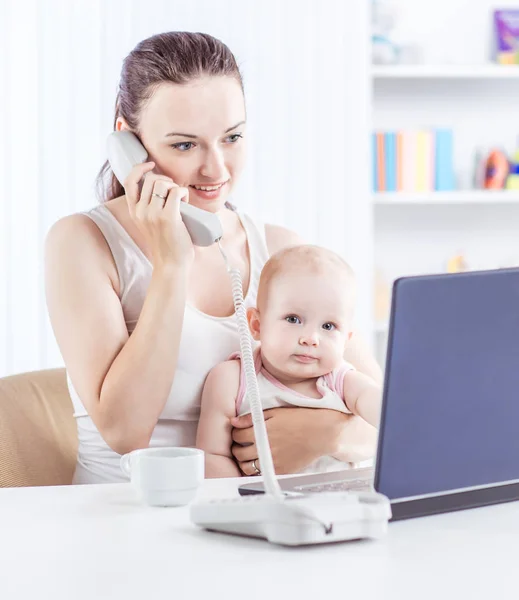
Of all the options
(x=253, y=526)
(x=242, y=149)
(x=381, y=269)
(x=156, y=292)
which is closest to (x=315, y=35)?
(x=381, y=269)

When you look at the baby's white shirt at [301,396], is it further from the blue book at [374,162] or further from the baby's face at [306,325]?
the blue book at [374,162]

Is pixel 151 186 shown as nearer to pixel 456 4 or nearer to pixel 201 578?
pixel 201 578

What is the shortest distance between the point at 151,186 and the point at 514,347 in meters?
0.85

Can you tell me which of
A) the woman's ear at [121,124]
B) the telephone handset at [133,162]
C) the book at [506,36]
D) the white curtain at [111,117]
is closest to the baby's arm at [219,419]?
the telephone handset at [133,162]

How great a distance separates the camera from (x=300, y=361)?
5.42 feet

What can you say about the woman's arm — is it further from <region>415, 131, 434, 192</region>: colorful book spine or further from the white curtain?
<region>415, 131, 434, 192</region>: colorful book spine

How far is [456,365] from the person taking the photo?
993mm

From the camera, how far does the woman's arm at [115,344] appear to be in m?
1.66

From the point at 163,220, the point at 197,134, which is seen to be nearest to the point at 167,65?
the point at 197,134

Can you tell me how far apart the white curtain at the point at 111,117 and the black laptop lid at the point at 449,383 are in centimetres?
286

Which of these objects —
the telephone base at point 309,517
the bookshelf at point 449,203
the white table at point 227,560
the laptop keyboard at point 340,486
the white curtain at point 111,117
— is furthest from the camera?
the bookshelf at point 449,203

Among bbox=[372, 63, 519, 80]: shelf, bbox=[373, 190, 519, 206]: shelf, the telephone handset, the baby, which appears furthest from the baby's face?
bbox=[372, 63, 519, 80]: shelf

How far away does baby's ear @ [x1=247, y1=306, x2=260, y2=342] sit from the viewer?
5.77 feet

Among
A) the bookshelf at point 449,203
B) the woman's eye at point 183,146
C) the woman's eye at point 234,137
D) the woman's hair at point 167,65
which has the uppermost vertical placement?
the woman's hair at point 167,65
